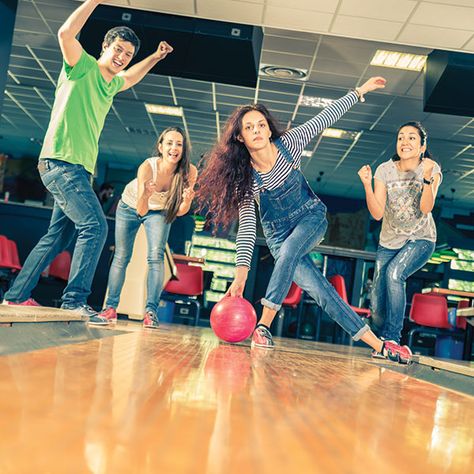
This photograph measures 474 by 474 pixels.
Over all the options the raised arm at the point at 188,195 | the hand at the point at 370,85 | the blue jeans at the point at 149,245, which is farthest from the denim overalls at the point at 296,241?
the blue jeans at the point at 149,245

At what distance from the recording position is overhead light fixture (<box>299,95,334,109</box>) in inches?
396

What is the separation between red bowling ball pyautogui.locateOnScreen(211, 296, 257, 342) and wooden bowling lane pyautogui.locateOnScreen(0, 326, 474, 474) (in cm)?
184

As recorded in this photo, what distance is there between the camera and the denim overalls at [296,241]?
2945 mm

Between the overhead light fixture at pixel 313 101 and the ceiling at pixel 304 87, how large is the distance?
133 millimetres

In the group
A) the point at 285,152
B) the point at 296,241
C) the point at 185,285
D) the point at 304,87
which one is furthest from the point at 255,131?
the point at 304,87

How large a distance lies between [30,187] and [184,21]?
454 inches

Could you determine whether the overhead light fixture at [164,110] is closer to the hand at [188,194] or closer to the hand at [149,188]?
the hand at [188,194]

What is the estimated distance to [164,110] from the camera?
38.4ft

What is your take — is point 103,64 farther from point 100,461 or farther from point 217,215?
point 100,461

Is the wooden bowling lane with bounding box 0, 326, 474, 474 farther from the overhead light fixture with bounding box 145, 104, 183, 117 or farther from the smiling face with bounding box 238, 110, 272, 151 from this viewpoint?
the overhead light fixture with bounding box 145, 104, 183, 117

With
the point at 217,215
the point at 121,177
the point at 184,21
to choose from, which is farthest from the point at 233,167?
the point at 121,177

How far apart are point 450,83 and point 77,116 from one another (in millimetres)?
5339

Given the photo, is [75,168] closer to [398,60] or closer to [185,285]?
[185,285]

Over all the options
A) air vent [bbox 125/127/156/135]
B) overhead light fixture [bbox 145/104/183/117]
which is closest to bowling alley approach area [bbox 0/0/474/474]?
overhead light fixture [bbox 145/104/183/117]
